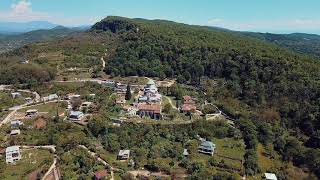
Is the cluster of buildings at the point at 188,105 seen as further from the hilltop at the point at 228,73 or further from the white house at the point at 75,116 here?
the white house at the point at 75,116

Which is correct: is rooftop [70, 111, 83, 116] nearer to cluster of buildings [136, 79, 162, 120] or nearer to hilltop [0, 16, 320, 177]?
hilltop [0, 16, 320, 177]

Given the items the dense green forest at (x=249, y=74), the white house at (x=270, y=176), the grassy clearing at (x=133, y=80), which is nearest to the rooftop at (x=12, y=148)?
the dense green forest at (x=249, y=74)

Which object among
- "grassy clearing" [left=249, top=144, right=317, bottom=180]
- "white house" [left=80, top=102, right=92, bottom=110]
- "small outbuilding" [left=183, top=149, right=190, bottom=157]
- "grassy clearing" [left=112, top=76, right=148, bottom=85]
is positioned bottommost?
"grassy clearing" [left=249, top=144, right=317, bottom=180]

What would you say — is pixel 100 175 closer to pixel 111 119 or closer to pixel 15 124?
pixel 111 119


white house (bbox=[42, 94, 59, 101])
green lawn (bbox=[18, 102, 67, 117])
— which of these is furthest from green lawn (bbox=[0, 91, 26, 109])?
white house (bbox=[42, 94, 59, 101])

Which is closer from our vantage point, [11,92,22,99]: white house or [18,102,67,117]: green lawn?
[18,102,67,117]: green lawn

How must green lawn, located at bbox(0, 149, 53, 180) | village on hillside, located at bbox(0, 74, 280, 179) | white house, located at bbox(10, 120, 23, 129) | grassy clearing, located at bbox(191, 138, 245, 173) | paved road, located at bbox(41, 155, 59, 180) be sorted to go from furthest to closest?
white house, located at bbox(10, 120, 23, 129)
grassy clearing, located at bbox(191, 138, 245, 173)
village on hillside, located at bbox(0, 74, 280, 179)
green lawn, located at bbox(0, 149, 53, 180)
paved road, located at bbox(41, 155, 59, 180)
